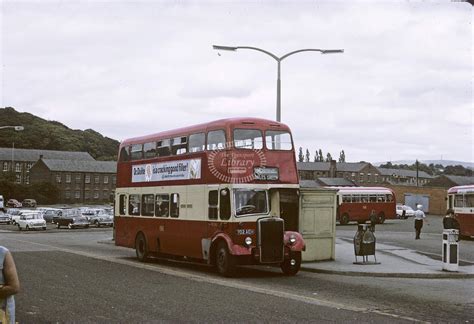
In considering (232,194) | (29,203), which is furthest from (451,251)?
(29,203)

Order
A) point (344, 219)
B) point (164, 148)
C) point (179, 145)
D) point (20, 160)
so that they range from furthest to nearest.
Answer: point (20, 160)
point (344, 219)
point (164, 148)
point (179, 145)

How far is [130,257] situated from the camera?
26.2 metres

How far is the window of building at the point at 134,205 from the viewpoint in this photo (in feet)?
81.0

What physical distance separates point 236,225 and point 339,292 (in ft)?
14.6

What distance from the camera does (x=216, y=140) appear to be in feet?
63.7

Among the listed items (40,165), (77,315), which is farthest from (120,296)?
(40,165)

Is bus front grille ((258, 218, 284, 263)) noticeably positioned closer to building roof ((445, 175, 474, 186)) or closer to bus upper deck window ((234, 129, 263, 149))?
bus upper deck window ((234, 129, 263, 149))

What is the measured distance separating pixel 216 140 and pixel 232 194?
1791 mm

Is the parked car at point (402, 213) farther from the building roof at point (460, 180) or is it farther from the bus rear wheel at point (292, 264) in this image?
the bus rear wheel at point (292, 264)

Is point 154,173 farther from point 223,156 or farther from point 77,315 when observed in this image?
point 77,315

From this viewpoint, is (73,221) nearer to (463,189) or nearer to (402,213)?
(463,189)

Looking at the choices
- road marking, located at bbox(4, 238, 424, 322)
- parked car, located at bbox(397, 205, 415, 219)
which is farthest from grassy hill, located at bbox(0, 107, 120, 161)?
road marking, located at bbox(4, 238, 424, 322)

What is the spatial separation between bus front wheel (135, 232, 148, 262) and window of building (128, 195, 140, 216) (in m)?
0.88

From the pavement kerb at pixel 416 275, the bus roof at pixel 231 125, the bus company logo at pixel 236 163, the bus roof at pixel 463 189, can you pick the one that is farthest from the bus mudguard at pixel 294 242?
the bus roof at pixel 463 189
